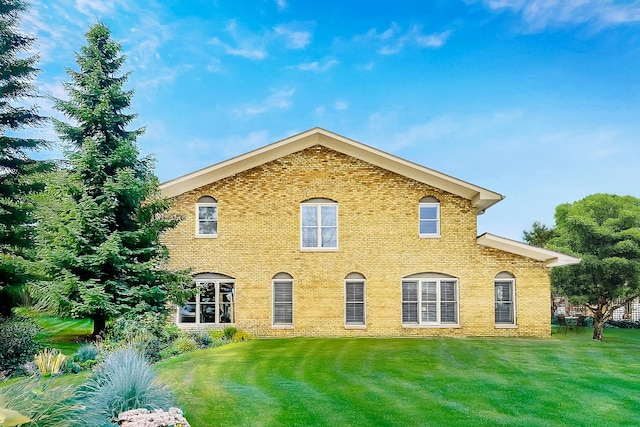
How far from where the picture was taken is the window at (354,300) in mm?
20859

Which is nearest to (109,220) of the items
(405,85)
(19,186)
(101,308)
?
(101,308)

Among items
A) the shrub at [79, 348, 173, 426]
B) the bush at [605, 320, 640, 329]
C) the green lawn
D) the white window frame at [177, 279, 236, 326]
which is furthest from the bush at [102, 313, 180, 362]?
the bush at [605, 320, 640, 329]

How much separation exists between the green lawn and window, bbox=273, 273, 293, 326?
358 centimetres

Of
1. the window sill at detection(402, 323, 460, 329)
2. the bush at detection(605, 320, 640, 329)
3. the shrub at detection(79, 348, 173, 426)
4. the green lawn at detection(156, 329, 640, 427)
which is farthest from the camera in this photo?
the bush at detection(605, 320, 640, 329)

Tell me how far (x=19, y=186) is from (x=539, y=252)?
67.9ft

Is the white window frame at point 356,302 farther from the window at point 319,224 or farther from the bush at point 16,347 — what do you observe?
the bush at point 16,347

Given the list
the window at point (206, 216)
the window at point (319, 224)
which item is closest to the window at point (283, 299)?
the window at point (319, 224)

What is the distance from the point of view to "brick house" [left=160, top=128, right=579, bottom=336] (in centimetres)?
2077

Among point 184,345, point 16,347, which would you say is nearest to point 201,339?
point 184,345

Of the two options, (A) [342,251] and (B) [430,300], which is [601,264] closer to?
(B) [430,300]

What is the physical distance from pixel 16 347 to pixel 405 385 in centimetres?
1067

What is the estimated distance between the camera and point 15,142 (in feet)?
59.1

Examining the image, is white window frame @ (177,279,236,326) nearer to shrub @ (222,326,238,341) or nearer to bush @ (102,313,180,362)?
shrub @ (222,326,238,341)

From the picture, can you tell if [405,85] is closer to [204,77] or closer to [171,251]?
[204,77]
